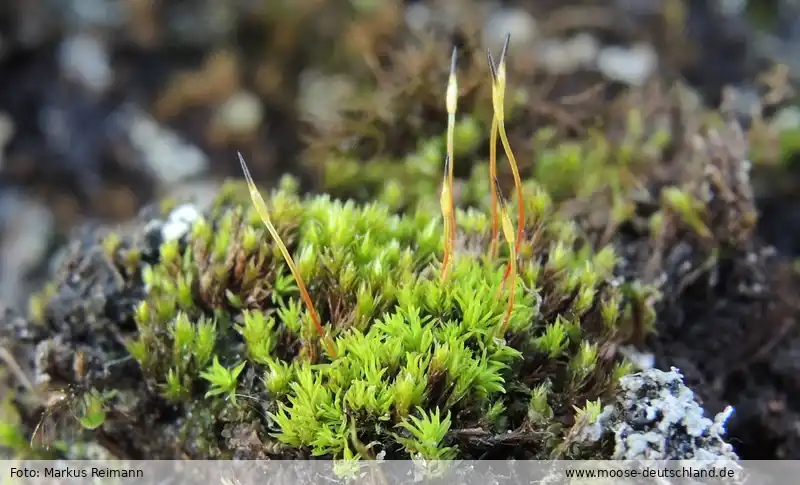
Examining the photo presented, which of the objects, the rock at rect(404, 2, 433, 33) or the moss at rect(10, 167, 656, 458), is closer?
the moss at rect(10, 167, 656, 458)

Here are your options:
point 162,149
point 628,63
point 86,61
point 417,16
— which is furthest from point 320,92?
point 628,63

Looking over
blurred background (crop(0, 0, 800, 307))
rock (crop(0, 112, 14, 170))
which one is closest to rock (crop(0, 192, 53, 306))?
blurred background (crop(0, 0, 800, 307))

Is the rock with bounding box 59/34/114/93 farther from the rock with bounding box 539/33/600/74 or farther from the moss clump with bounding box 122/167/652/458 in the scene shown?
the rock with bounding box 539/33/600/74

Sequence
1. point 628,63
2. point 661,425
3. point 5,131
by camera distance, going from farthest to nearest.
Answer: point 5,131, point 628,63, point 661,425

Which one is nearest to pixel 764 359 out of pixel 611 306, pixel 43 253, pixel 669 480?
pixel 611 306

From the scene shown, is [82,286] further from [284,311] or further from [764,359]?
[764,359]

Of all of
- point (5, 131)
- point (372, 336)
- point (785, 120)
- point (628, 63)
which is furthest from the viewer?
point (5, 131)

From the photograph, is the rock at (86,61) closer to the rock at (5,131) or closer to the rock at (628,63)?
the rock at (5,131)

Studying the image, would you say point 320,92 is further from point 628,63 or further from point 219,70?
point 628,63

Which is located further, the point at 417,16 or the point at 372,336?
the point at 417,16
